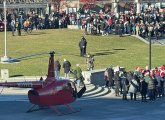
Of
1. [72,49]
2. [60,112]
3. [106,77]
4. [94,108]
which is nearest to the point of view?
[60,112]

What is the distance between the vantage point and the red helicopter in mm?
32719

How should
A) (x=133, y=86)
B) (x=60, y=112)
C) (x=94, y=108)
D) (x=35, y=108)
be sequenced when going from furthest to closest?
(x=133, y=86) → (x=94, y=108) → (x=35, y=108) → (x=60, y=112)

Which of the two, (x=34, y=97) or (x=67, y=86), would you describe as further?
(x=67, y=86)

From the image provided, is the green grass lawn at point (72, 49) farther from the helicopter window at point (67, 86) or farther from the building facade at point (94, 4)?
the building facade at point (94, 4)

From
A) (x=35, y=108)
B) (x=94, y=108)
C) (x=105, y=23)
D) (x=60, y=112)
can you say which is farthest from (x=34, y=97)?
(x=105, y=23)

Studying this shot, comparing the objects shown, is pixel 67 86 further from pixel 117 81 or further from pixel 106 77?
pixel 106 77

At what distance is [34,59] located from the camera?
49.2 meters

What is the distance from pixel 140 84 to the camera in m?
37.2

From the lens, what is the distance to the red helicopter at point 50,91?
32.7m

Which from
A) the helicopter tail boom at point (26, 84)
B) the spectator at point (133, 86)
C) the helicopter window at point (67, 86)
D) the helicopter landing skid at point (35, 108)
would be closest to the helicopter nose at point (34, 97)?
the helicopter tail boom at point (26, 84)

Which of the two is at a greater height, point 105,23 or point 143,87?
point 105,23

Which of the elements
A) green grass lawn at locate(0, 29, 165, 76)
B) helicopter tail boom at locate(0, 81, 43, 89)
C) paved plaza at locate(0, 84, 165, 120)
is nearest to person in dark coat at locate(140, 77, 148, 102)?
paved plaza at locate(0, 84, 165, 120)

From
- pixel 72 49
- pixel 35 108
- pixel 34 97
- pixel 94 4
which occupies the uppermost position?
pixel 94 4

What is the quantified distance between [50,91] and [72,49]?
64.6 ft
